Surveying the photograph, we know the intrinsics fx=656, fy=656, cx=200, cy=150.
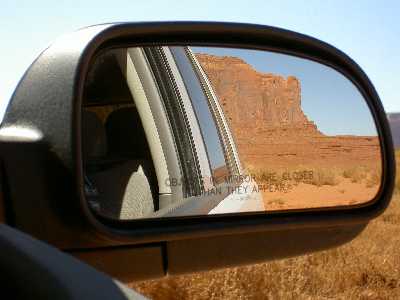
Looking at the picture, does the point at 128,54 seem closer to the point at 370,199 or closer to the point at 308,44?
the point at 308,44

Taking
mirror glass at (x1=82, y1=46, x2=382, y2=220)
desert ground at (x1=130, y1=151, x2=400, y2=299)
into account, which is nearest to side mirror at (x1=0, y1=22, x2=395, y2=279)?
mirror glass at (x1=82, y1=46, x2=382, y2=220)

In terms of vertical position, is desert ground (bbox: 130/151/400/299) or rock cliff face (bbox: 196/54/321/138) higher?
rock cliff face (bbox: 196/54/321/138)

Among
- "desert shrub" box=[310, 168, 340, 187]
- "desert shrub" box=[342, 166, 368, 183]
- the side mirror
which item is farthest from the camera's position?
"desert shrub" box=[310, 168, 340, 187]

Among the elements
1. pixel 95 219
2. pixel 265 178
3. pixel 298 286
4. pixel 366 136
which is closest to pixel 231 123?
pixel 265 178

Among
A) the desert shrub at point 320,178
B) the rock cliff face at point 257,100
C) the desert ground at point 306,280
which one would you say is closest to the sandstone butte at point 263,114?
the rock cliff face at point 257,100

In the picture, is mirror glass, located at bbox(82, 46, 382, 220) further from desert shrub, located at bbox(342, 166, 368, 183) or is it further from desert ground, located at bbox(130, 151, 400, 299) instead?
desert ground, located at bbox(130, 151, 400, 299)

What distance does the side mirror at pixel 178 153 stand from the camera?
1.33 metres

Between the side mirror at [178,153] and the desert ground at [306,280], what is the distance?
83.6 inches

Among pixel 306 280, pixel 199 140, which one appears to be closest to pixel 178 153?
pixel 199 140

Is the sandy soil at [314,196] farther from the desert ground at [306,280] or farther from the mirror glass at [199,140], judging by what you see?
the desert ground at [306,280]

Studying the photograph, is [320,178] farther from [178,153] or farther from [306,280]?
[306,280]

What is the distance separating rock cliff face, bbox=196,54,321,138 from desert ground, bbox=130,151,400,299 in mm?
2217

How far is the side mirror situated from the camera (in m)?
1.33

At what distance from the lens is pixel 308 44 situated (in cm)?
202
